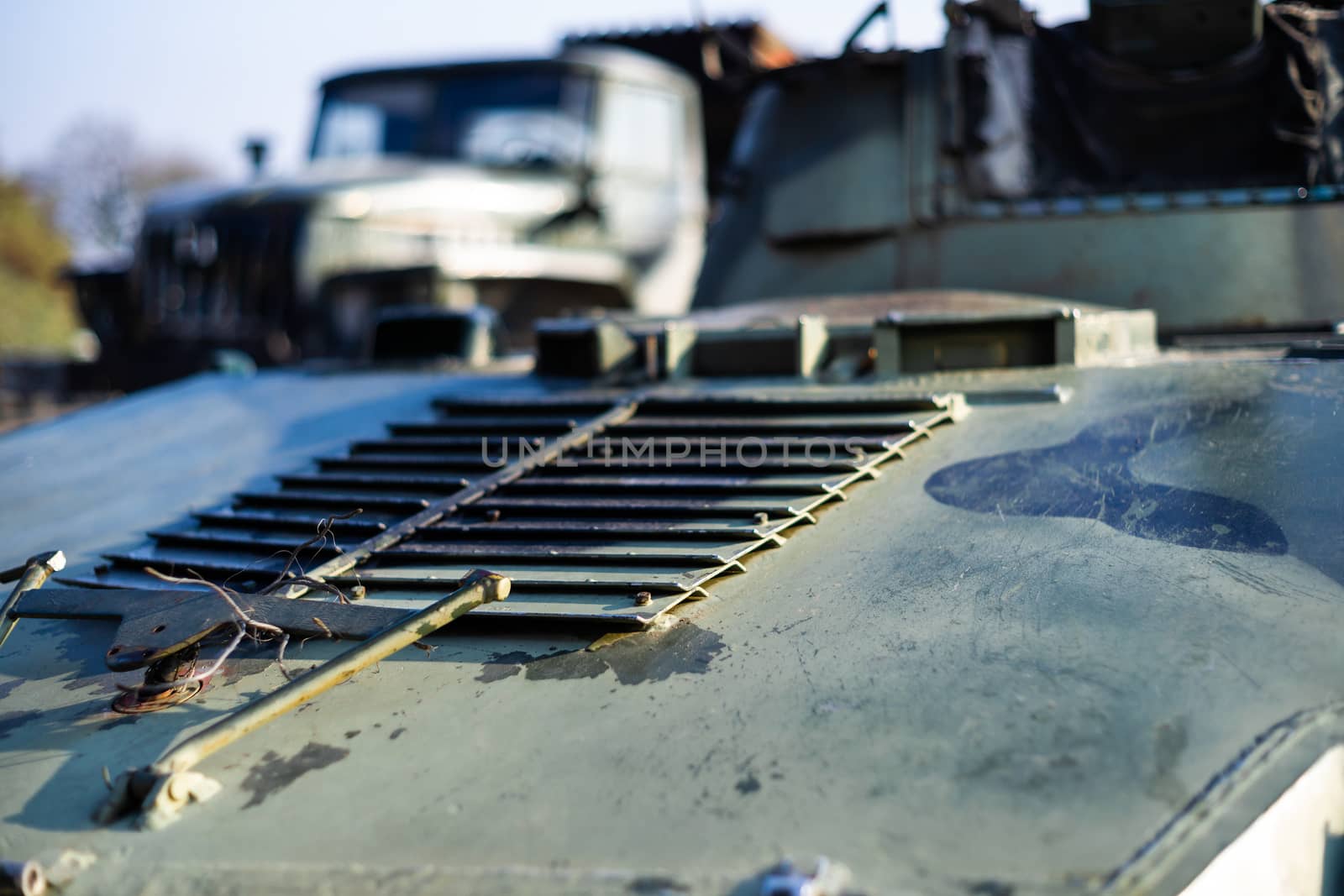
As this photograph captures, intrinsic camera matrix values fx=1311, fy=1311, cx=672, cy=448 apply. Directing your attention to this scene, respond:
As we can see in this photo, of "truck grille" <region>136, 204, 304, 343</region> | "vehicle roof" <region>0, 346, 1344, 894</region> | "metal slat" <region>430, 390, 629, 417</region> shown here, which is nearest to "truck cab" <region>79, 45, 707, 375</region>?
"truck grille" <region>136, 204, 304, 343</region>

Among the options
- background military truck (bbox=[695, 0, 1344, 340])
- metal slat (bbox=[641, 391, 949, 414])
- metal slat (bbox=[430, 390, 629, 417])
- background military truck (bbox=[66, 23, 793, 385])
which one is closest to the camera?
metal slat (bbox=[641, 391, 949, 414])

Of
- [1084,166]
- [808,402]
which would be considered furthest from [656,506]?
[1084,166]

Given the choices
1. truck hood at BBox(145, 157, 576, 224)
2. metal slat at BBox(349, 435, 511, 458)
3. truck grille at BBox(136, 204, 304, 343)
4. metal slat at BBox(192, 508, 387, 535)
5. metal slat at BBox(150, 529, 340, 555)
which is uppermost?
truck hood at BBox(145, 157, 576, 224)

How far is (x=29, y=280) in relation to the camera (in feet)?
93.2

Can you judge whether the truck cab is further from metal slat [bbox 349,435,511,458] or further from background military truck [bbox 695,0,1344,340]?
metal slat [bbox 349,435,511,458]

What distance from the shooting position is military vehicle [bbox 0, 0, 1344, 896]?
1652 millimetres

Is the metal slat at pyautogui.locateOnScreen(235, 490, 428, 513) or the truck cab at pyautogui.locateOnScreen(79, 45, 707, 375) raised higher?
the truck cab at pyautogui.locateOnScreen(79, 45, 707, 375)

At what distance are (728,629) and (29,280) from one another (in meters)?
30.0

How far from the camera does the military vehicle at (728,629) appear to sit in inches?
65.1

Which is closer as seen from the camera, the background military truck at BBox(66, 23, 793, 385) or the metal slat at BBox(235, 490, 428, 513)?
the metal slat at BBox(235, 490, 428, 513)

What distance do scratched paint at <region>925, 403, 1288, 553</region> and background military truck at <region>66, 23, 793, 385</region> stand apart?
21.4 feet

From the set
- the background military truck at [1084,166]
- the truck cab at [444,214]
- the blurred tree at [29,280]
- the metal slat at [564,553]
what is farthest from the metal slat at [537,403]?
the blurred tree at [29,280]

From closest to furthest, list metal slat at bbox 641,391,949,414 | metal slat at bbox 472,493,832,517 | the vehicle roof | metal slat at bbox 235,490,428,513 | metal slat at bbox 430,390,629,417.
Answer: the vehicle roof → metal slat at bbox 472,493,832,517 → metal slat at bbox 235,490,428,513 → metal slat at bbox 641,391,949,414 → metal slat at bbox 430,390,629,417

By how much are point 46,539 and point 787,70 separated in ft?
8.98
